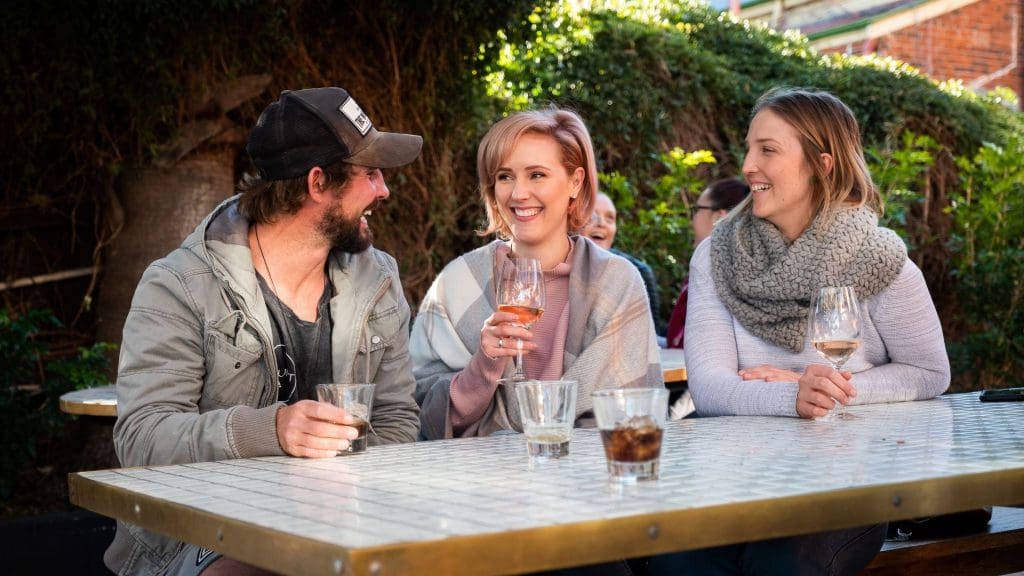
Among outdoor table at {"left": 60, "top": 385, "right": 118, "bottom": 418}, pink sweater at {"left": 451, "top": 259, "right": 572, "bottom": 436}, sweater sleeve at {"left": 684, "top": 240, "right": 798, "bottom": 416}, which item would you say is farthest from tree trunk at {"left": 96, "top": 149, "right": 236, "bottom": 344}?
sweater sleeve at {"left": 684, "top": 240, "right": 798, "bottom": 416}

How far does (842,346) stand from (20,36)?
418 cm

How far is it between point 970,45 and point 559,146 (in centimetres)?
1462

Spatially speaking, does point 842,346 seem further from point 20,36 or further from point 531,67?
point 531,67

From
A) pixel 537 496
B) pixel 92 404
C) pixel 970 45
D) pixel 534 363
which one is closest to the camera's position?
pixel 537 496

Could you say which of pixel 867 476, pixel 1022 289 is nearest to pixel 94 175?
pixel 867 476

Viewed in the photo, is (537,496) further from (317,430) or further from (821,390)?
(821,390)

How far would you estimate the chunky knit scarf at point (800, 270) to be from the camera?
3.33 m

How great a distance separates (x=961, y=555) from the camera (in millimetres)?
2990

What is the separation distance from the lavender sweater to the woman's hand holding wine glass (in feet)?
0.99

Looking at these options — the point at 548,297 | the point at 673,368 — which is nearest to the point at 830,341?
the point at 548,297

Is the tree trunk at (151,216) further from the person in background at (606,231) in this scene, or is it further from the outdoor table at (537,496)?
the outdoor table at (537,496)

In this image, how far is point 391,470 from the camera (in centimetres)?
217

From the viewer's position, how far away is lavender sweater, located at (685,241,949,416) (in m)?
3.24

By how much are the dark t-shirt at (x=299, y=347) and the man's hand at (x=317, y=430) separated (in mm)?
604
